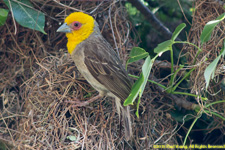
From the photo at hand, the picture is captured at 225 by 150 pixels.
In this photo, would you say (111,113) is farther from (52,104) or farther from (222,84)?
(222,84)

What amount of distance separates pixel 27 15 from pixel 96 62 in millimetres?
880

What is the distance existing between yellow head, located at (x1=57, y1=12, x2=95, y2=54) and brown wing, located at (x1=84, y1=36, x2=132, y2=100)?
13 centimetres

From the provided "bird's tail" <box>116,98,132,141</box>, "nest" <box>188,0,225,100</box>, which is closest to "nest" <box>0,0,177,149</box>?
"bird's tail" <box>116,98,132,141</box>

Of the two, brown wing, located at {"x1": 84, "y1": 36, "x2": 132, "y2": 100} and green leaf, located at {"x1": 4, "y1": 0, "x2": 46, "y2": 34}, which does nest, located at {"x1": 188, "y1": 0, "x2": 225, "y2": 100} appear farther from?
green leaf, located at {"x1": 4, "y1": 0, "x2": 46, "y2": 34}

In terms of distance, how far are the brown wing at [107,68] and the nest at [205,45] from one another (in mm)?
680

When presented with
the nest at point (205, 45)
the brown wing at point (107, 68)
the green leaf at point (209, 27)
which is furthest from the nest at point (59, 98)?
the green leaf at point (209, 27)

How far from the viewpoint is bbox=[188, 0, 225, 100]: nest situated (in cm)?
282

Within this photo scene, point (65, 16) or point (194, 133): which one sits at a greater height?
point (65, 16)

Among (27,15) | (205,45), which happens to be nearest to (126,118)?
(205,45)

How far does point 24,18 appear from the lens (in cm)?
303

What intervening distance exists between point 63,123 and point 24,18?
1171 millimetres

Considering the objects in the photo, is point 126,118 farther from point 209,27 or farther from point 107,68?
point 209,27

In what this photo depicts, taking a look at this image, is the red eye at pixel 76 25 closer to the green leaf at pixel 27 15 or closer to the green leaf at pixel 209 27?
the green leaf at pixel 27 15

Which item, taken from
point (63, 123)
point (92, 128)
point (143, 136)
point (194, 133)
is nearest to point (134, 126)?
point (143, 136)
